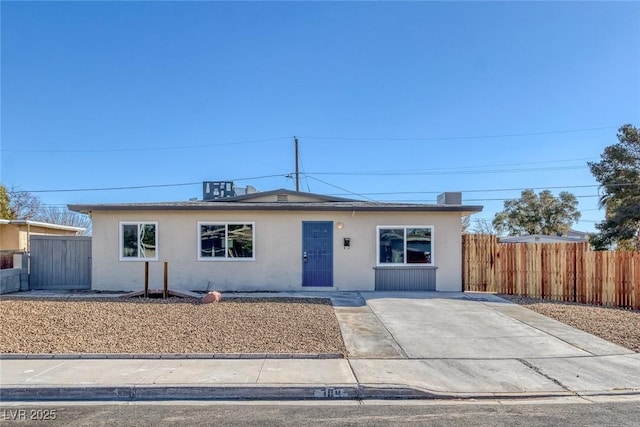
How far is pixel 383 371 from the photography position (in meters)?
5.76

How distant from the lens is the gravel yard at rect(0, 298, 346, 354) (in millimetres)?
6711

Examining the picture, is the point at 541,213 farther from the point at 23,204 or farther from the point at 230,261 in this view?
the point at 23,204

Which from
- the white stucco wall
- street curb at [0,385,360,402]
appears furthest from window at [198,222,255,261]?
street curb at [0,385,360,402]

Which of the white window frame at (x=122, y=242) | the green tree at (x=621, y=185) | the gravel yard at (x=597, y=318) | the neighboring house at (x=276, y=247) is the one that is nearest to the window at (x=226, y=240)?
the neighboring house at (x=276, y=247)

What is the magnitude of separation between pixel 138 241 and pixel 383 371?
32.0 feet

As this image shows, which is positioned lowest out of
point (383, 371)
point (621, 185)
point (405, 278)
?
point (383, 371)

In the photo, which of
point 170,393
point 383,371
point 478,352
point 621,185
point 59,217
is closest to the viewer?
point 170,393

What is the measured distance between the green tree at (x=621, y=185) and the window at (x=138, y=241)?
24.6 m

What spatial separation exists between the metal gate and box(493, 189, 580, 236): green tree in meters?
36.8

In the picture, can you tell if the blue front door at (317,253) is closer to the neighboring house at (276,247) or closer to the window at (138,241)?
the neighboring house at (276,247)

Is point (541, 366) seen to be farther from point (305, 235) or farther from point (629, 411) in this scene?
point (305, 235)

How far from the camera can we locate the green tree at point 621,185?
74.3 ft

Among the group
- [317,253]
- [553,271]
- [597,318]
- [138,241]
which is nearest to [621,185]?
[553,271]

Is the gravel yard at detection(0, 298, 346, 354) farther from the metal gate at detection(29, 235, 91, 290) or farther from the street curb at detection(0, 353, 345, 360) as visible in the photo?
the metal gate at detection(29, 235, 91, 290)
